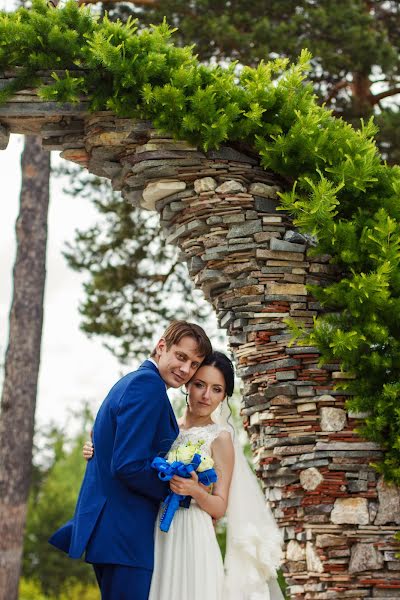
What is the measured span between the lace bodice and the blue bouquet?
0.19 metres

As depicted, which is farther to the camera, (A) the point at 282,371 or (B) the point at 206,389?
(A) the point at 282,371

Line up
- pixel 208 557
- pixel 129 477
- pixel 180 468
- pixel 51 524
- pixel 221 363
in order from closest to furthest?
pixel 129 477, pixel 180 468, pixel 208 557, pixel 221 363, pixel 51 524

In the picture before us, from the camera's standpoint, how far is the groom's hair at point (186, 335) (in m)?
4.49

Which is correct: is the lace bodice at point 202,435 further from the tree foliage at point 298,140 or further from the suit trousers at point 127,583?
the tree foliage at point 298,140

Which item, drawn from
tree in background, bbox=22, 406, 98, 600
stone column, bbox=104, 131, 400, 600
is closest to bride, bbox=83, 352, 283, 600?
stone column, bbox=104, 131, 400, 600

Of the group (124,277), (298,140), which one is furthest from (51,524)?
(298,140)

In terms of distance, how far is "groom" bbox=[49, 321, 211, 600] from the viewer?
418cm

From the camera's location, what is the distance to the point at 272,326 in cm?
556

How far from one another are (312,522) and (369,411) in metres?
0.76

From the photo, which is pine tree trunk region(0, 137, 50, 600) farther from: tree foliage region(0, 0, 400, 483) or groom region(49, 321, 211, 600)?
groom region(49, 321, 211, 600)

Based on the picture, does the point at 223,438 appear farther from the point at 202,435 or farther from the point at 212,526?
the point at 212,526

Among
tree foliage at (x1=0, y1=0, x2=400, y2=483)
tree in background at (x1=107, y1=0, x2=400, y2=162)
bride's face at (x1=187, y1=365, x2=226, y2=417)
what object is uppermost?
tree in background at (x1=107, y1=0, x2=400, y2=162)

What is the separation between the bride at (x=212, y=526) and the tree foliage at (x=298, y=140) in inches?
34.6

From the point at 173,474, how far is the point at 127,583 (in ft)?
1.82
